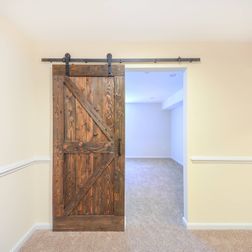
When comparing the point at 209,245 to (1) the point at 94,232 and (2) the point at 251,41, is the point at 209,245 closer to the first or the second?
(1) the point at 94,232

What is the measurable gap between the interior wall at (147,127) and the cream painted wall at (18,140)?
635 centimetres

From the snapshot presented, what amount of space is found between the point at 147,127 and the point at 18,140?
6918 mm

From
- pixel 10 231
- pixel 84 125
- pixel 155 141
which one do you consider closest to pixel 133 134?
pixel 155 141

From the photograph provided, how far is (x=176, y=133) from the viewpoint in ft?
25.6

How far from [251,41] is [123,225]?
2763mm

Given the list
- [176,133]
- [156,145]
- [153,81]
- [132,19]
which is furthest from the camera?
[156,145]

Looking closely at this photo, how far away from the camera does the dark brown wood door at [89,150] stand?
2.49m

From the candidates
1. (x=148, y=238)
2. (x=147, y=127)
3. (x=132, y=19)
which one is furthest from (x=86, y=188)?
(x=147, y=127)

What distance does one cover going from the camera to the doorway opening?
117 inches

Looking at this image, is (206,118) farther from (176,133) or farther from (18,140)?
(176,133)

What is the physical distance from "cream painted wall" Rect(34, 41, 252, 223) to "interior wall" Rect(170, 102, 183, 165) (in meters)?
4.45

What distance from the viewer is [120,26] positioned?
2168mm

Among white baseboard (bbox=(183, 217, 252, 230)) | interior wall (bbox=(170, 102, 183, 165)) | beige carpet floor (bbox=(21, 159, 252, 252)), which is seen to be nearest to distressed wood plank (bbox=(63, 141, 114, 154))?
beige carpet floor (bbox=(21, 159, 252, 252))

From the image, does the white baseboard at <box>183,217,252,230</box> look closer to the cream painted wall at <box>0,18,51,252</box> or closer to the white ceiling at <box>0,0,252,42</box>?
the cream painted wall at <box>0,18,51,252</box>
